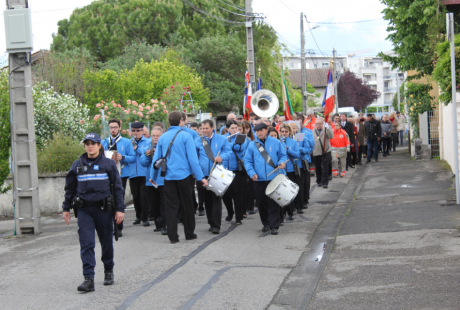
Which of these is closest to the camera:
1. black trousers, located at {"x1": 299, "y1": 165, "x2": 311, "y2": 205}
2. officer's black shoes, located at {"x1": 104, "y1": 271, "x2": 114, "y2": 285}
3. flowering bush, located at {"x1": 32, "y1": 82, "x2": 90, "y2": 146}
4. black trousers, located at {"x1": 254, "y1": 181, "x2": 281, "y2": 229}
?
officer's black shoes, located at {"x1": 104, "y1": 271, "x2": 114, "y2": 285}

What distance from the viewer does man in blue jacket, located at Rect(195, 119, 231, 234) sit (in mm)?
9742

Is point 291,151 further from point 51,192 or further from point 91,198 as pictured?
point 51,192

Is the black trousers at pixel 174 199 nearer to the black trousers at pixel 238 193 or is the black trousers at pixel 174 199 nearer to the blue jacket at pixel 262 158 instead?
the blue jacket at pixel 262 158

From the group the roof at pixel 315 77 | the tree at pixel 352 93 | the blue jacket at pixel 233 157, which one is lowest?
the blue jacket at pixel 233 157

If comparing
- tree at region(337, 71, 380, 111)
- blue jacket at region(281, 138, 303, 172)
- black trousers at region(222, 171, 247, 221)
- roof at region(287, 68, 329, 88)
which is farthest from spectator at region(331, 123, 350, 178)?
roof at region(287, 68, 329, 88)

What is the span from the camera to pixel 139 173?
10.8 m

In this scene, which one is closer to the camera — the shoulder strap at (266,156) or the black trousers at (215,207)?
the shoulder strap at (266,156)

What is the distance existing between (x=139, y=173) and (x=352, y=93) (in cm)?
6580

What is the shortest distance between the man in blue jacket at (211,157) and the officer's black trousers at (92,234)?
3337mm

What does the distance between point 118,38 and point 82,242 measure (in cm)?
4574

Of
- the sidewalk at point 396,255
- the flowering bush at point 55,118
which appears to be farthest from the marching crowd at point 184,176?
the flowering bush at point 55,118

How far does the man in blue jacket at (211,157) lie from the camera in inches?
384

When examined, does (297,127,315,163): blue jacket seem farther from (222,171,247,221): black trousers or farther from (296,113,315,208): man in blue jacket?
(222,171,247,221): black trousers

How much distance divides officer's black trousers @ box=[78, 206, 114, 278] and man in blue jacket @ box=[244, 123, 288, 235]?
3.46 meters
